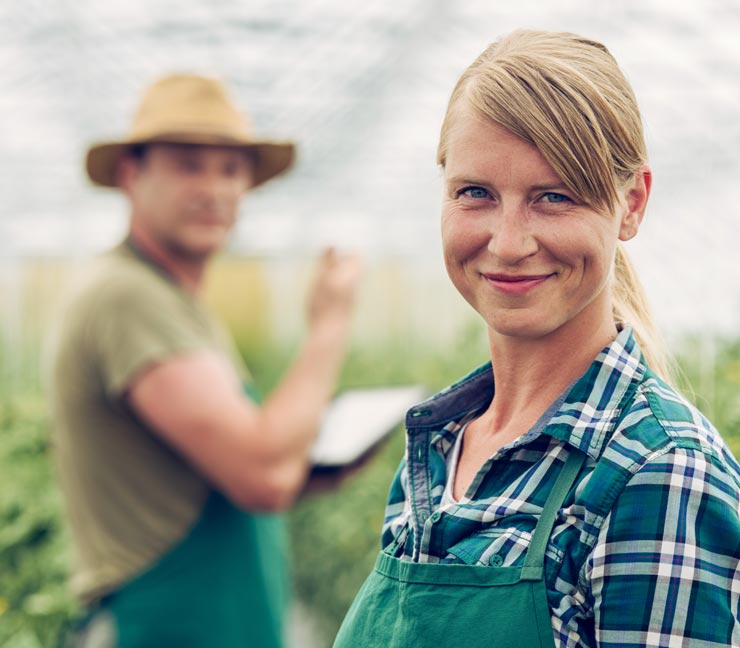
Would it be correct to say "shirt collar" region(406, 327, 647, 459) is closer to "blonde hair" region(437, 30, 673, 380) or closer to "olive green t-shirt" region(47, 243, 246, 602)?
"blonde hair" region(437, 30, 673, 380)

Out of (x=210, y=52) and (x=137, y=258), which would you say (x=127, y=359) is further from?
(x=210, y=52)

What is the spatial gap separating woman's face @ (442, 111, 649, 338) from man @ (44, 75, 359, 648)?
1417 millimetres

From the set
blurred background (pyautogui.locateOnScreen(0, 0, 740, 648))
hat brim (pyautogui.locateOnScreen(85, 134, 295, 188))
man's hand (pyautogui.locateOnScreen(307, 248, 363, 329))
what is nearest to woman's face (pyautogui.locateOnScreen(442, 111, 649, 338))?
blurred background (pyautogui.locateOnScreen(0, 0, 740, 648))

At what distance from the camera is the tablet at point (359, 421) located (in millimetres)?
2553

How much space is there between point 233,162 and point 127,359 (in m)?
0.73

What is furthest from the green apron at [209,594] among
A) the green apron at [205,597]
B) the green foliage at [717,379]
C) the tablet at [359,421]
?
the green foliage at [717,379]

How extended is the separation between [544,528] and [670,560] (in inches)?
4.4

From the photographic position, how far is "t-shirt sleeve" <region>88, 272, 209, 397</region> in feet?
7.90

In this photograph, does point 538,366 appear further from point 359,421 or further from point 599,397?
point 359,421

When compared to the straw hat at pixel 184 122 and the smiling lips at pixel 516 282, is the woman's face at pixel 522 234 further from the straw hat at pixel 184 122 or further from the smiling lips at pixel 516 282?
the straw hat at pixel 184 122

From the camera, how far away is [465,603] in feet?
3.25

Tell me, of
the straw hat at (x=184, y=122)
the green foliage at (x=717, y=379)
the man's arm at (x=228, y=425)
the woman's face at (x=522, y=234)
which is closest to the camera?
the woman's face at (x=522, y=234)

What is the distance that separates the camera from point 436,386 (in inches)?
152

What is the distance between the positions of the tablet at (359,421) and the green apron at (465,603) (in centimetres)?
135
